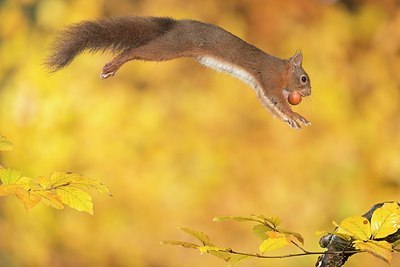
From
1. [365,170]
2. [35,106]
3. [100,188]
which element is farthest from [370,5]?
[100,188]

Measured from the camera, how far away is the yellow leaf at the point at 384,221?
93 cm

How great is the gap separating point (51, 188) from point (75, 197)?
40 mm

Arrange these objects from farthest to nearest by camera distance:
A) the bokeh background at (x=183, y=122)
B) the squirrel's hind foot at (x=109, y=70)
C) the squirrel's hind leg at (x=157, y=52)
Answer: the bokeh background at (x=183, y=122) < the squirrel's hind foot at (x=109, y=70) < the squirrel's hind leg at (x=157, y=52)

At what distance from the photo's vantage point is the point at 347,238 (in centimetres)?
98

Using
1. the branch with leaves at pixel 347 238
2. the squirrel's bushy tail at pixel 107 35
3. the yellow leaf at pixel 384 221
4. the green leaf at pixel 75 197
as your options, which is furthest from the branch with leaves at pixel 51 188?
the yellow leaf at pixel 384 221

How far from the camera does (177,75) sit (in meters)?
3.60

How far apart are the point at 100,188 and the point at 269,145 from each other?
2.71 meters

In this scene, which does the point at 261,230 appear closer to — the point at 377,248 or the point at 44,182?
the point at 377,248

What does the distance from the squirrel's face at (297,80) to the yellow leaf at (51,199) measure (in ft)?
1.08

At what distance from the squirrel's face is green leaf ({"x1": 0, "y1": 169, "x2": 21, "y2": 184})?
38 centimetres

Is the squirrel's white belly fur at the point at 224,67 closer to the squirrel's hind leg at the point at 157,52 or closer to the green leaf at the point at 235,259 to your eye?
the squirrel's hind leg at the point at 157,52

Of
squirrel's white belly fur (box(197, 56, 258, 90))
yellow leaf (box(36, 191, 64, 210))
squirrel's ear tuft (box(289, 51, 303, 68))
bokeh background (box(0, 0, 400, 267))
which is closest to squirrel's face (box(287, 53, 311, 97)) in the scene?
squirrel's ear tuft (box(289, 51, 303, 68))

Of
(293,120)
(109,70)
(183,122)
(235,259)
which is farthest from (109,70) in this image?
(183,122)

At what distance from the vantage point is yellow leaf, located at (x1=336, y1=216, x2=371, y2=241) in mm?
937
